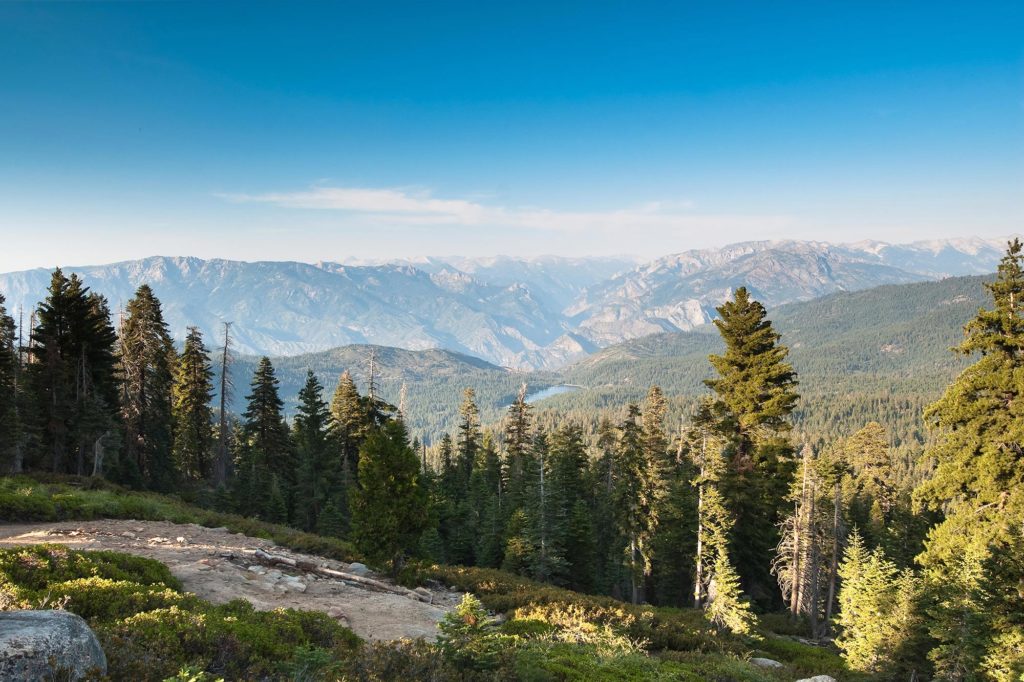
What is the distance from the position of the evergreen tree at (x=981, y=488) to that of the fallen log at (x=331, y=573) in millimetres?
16761

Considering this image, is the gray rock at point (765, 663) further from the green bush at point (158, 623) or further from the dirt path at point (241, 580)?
the green bush at point (158, 623)

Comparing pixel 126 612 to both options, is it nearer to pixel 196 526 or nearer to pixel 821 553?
pixel 196 526

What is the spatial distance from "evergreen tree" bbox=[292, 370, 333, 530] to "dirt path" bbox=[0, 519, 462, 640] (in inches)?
914

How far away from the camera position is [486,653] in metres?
9.23

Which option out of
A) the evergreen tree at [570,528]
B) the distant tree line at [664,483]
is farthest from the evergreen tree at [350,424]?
the evergreen tree at [570,528]

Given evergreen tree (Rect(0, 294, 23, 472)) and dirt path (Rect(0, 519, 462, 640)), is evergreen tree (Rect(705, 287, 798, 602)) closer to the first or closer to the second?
dirt path (Rect(0, 519, 462, 640))

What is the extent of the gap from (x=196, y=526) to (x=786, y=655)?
26591 millimetres

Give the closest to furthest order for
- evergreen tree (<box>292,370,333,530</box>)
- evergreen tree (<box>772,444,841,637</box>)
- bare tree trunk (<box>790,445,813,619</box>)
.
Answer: bare tree trunk (<box>790,445,813,619</box>), evergreen tree (<box>772,444,841,637</box>), evergreen tree (<box>292,370,333,530</box>)

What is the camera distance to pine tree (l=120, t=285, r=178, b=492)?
3938cm

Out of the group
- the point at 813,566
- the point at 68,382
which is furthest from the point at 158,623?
the point at 68,382

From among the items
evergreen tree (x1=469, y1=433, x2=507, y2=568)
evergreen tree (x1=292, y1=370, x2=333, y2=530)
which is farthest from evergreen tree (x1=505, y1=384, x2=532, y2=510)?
evergreen tree (x1=292, y1=370, x2=333, y2=530)

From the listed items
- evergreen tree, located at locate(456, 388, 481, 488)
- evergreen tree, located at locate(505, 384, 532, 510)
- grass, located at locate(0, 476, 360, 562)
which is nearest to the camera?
grass, located at locate(0, 476, 360, 562)

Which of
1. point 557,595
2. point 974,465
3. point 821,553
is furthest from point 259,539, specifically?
point 821,553

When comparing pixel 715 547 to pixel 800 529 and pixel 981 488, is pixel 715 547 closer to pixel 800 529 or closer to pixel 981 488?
pixel 800 529
